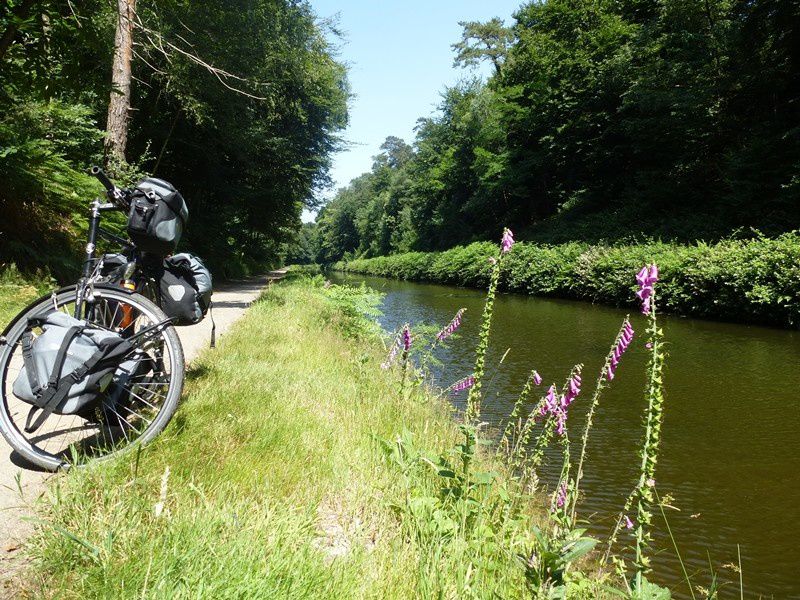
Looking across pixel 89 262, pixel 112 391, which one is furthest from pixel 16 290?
pixel 112 391

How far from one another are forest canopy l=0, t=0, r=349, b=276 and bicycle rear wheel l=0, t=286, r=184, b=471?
5017mm

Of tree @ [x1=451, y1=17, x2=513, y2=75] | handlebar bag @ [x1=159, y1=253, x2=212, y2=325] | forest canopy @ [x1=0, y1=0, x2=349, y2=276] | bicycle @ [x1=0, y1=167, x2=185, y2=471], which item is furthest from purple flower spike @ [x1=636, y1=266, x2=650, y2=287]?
tree @ [x1=451, y1=17, x2=513, y2=75]

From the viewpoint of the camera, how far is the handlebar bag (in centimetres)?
282

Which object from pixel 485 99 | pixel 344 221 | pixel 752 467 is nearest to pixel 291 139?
pixel 752 467

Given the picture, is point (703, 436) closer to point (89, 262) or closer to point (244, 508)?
point (244, 508)

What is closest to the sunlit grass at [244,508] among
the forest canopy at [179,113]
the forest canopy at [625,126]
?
the forest canopy at [179,113]

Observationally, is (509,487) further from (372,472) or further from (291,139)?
(291,139)

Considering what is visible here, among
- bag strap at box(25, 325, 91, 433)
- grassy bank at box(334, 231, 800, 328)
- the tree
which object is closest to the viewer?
bag strap at box(25, 325, 91, 433)

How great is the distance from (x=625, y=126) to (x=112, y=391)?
28.0m

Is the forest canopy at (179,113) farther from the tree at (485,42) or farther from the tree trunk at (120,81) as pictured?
the tree at (485,42)

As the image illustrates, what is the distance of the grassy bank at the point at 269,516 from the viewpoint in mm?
1535

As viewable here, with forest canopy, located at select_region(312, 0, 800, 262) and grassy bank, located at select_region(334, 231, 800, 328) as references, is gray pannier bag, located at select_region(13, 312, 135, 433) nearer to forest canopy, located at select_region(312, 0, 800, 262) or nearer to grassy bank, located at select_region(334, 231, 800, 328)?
grassy bank, located at select_region(334, 231, 800, 328)

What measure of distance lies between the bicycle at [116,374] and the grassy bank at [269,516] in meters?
0.19

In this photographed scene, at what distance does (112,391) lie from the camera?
2486mm
